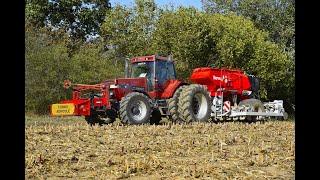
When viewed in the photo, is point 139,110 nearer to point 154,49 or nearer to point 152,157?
point 152,157

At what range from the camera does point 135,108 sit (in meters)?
13.2

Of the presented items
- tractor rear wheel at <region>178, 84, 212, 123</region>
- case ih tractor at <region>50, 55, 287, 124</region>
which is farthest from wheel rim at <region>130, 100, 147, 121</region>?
tractor rear wheel at <region>178, 84, 212, 123</region>

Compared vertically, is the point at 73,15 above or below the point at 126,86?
above

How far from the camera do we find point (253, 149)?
706 cm

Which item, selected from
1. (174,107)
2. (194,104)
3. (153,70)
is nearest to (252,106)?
(194,104)

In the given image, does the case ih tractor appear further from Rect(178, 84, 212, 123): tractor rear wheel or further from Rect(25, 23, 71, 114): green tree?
Rect(25, 23, 71, 114): green tree

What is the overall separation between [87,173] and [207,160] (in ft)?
5.50

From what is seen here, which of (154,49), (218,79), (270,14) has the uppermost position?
(270,14)

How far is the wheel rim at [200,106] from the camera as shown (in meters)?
15.1

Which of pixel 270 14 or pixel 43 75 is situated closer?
pixel 43 75

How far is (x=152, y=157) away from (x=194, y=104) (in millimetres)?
9130
